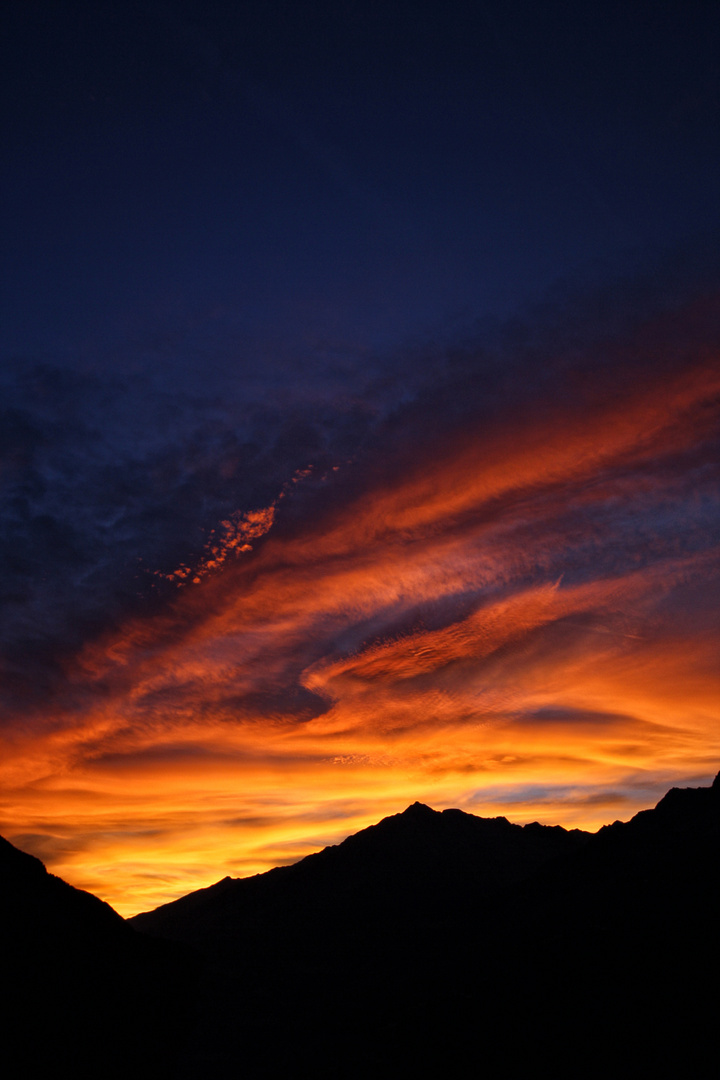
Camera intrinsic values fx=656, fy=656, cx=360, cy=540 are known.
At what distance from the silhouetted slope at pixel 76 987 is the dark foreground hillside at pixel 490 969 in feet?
7.54

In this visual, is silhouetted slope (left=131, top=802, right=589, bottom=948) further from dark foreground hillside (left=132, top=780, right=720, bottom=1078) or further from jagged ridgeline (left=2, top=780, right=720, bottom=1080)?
jagged ridgeline (left=2, top=780, right=720, bottom=1080)

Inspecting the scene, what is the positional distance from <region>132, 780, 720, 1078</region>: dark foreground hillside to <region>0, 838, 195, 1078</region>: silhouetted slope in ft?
7.54

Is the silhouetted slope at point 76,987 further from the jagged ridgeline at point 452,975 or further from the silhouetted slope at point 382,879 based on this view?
the silhouetted slope at point 382,879

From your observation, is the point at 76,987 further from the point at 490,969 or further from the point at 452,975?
the point at 490,969

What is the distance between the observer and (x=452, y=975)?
92.9ft

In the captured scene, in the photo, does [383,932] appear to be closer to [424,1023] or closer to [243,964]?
[243,964]

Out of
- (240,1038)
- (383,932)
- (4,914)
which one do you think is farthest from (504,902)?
(4,914)

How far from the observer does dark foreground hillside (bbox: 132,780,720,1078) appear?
19.3m

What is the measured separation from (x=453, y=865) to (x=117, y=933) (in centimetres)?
3348

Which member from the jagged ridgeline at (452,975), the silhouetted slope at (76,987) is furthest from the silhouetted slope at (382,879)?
the silhouetted slope at (76,987)

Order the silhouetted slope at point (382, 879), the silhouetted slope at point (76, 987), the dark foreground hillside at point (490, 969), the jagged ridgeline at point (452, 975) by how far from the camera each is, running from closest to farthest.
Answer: the dark foreground hillside at point (490, 969) < the jagged ridgeline at point (452, 975) < the silhouetted slope at point (76, 987) < the silhouetted slope at point (382, 879)

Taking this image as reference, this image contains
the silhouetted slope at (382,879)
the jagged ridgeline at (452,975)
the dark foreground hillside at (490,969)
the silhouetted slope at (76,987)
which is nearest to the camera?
the dark foreground hillside at (490,969)

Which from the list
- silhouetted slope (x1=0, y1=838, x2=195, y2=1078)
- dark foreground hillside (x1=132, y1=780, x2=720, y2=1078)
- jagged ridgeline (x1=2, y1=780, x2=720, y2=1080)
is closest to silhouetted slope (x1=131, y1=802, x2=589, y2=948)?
dark foreground hillside (x1=132, y1=780, x2=720, y2=1078)

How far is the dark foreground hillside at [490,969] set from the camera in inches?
761
